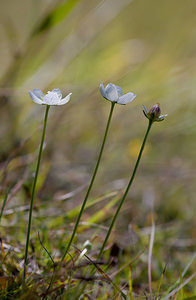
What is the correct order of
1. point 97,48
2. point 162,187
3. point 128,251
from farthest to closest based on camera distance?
point 97,48 → point 162,187 → point 128,251

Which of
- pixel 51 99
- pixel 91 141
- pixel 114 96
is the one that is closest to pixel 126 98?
pixel 114 96

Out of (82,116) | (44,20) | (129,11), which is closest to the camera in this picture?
(44,20)

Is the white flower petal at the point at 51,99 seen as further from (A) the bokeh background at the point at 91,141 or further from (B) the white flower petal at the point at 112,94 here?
(A) the bokeh background at the point at 91,141

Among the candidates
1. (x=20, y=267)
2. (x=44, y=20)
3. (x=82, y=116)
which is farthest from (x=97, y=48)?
(x=20, y=267)

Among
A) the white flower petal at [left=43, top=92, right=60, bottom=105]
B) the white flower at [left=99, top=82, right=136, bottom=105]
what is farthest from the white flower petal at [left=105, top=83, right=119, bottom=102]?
the white flower petal at [left=43, top=92, right=60, bottom=105]

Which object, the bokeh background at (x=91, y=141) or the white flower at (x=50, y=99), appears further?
the bokeh background at (x=91, y=141)

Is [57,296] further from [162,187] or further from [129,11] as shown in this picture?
[129,11]

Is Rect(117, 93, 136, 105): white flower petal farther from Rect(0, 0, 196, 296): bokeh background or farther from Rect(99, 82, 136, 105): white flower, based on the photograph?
Rect(0, 0, 196, 296): bokeh background

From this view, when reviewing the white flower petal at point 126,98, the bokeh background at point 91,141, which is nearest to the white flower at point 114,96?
the white flower petal at point 126,98
